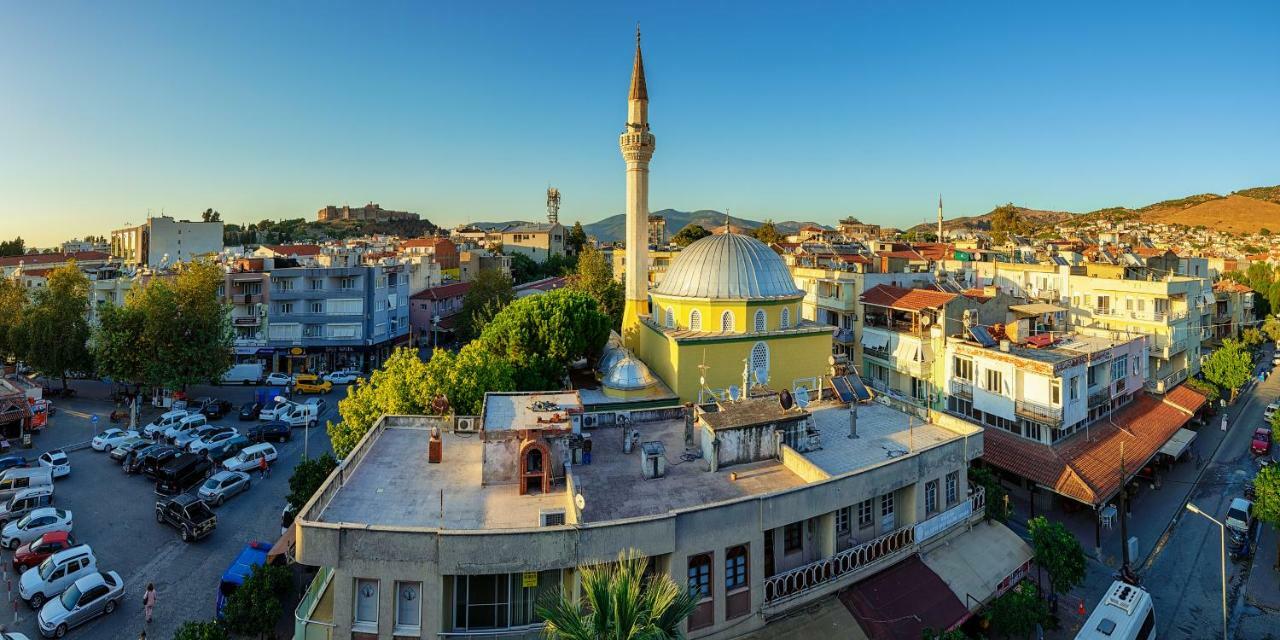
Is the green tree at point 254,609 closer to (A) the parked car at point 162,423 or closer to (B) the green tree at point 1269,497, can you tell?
(A) the parked car at point 162,423

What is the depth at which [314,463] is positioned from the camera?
2164 cm

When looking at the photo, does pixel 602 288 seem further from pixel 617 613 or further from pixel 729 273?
pixel 617 613

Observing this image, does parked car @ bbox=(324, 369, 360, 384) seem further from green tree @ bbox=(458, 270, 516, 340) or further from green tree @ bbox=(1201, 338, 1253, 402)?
green tree @ bbox=(1201, 338, 1253, 402)

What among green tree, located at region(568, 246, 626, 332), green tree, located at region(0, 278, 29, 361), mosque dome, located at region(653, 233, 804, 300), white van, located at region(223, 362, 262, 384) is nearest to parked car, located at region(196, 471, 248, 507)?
mosque dome, located at region(653, 233, 804, 300)

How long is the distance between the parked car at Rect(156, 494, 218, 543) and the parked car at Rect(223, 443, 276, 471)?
15.0ft

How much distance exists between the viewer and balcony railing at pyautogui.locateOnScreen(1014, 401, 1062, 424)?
24.8 m

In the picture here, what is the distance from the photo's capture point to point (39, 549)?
19828 millimetres

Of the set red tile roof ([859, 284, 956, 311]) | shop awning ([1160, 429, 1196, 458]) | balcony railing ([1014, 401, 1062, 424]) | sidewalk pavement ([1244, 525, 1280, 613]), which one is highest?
red tile roof ([859, 284, 956, 311])

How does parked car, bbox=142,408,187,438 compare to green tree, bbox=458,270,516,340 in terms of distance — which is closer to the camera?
parked car, bbox=142,408,187,438

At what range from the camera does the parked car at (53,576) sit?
1784 centimetres

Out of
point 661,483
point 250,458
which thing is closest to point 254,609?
point 661,483

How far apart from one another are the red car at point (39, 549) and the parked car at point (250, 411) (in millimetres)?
16446

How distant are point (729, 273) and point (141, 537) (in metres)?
24.8

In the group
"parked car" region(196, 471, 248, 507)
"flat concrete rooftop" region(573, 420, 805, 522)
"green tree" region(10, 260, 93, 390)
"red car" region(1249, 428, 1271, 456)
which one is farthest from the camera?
"green tree" region(10, 260, 93, 390)
